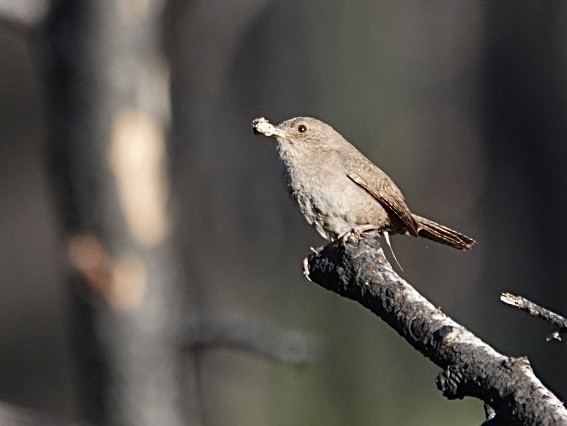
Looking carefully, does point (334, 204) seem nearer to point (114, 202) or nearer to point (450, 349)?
point (114, 202)

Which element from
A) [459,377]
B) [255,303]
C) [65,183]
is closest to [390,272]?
[459,377]

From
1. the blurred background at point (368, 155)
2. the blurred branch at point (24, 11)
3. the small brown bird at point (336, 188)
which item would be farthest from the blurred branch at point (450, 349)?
the blurred background at point (368, 155)

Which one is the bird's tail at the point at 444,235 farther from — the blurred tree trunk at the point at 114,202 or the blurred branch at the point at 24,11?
Result: the blurred branch at the point at 24,11

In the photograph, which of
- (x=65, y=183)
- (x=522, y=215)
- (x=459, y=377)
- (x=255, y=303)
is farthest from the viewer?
(x=522, y=215)

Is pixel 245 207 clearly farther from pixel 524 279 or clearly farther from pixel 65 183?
pixel 65 183

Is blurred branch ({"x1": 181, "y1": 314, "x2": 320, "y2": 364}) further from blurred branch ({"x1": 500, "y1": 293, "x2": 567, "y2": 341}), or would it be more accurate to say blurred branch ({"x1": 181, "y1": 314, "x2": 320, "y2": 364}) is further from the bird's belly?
blurred branch ({"x1": 500, "y1": 293, "x2": 567, "y2": 341})

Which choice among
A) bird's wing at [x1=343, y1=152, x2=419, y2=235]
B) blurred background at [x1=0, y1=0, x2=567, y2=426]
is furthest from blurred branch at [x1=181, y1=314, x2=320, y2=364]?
blurred background at [x1=0, y1=0, x2=567, y2=426]
